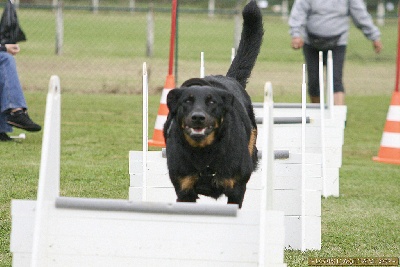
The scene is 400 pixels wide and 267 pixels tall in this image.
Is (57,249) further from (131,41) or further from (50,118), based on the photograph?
(131,41)

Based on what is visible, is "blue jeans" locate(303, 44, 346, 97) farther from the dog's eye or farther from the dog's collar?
the dog's eye

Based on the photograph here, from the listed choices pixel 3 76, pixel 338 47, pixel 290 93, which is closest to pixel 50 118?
pixel 3 76

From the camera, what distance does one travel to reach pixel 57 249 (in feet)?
12.1

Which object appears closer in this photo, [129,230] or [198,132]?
[129,230]

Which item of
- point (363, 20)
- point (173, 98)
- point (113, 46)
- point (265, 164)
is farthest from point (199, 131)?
point (113, 46)

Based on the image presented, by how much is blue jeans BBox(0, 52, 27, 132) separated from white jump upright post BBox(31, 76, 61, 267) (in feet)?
18.1

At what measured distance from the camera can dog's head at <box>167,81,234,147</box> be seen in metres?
4.32

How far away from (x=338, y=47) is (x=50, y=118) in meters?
6.36

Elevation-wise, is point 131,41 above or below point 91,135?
below

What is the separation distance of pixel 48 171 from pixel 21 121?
5490 mm

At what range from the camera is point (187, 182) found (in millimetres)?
4641

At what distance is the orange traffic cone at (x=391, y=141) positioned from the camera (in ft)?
31.4

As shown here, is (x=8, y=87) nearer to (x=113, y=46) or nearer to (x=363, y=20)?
(x=363, y=20)
